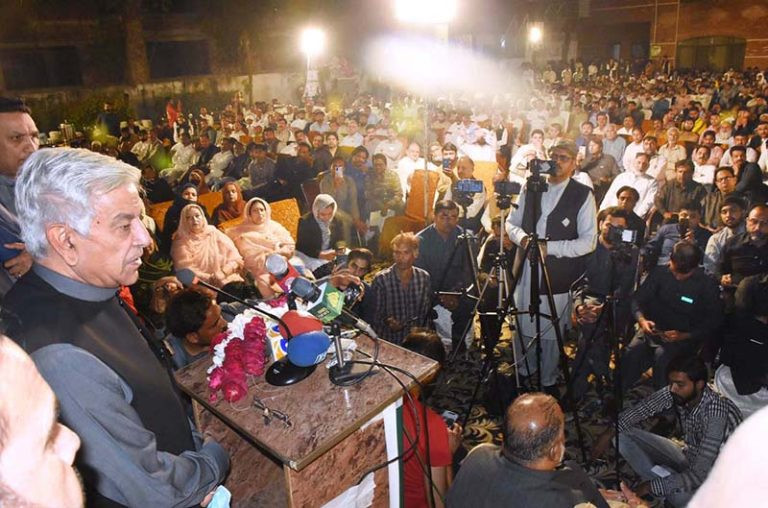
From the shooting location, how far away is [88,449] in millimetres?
1275

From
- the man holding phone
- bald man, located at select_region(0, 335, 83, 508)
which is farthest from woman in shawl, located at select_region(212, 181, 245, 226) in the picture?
bald man, located at select_region(0, 335, 83, 508)

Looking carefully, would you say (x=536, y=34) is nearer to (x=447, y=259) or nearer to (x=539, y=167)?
(x=447, y=259)

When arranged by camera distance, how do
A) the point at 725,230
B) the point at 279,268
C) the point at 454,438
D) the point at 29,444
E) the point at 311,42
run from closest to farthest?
the point at 29,444
the point at 279,268
the point at 454,438
the point at 725,230
the point at 311,42

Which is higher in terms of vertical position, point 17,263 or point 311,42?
point 311,42

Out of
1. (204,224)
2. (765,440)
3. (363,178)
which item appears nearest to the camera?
(765,440)

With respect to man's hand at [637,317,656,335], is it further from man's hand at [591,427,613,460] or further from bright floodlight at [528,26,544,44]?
bright floodlight at [528,26,544,44]

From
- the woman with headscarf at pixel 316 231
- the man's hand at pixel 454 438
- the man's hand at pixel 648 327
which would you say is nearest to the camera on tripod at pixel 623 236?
the man's hand at pixel 648 327

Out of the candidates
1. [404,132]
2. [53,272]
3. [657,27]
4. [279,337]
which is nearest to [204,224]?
[279,337]

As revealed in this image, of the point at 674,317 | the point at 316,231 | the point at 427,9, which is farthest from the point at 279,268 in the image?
the point at 427,9

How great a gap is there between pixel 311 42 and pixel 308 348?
17085 millimetres

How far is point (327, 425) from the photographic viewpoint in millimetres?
1500

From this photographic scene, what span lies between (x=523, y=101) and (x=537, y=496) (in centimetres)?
1247

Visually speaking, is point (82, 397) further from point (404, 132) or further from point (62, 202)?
point (404, 132)

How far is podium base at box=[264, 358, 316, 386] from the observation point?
1.72 meters
